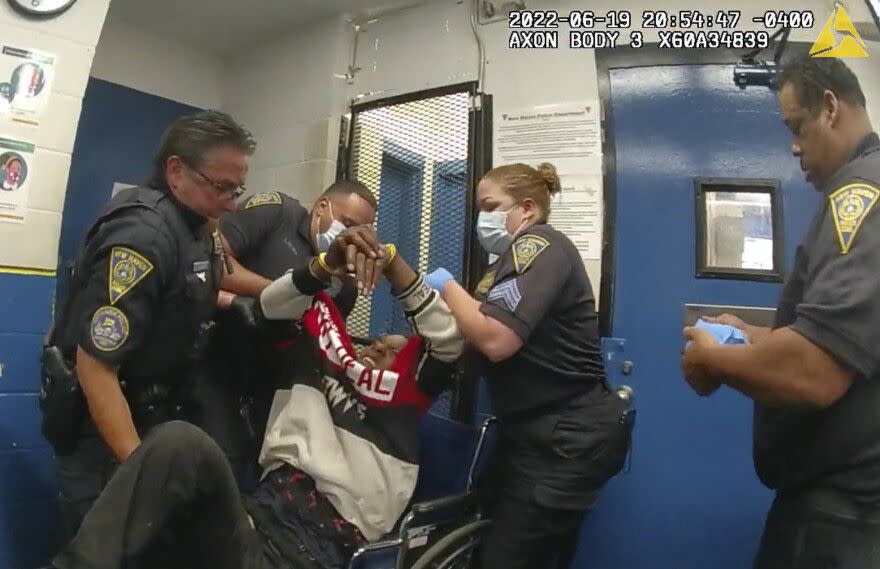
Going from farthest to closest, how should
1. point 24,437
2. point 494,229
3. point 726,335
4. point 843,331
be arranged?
point 24,437 < point 494,229 < point 726,335 < point 843,331

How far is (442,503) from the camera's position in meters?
1.43

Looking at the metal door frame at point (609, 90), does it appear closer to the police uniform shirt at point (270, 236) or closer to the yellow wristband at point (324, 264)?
the police uniform shirt at point (270, 236)

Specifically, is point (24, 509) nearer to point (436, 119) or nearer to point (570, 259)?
point (570, 259)

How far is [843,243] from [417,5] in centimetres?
218

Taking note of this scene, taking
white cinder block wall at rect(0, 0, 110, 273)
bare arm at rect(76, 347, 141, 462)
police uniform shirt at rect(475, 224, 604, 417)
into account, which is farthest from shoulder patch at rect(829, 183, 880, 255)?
white cinder block wall at rect(0, 0, 110, 273)

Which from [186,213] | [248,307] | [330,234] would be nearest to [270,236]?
[330,234]

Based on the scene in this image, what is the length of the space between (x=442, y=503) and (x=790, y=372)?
0.84 m

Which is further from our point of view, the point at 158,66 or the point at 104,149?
the point at 158,66

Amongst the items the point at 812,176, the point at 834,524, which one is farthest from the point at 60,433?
the point at 812,176

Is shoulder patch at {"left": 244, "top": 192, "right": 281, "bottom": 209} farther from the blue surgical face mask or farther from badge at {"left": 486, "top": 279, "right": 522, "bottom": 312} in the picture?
badge at {"left": 486, "top": 279, "right": 522, "bottom": 312}

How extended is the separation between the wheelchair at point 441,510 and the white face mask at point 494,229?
0.49 meters

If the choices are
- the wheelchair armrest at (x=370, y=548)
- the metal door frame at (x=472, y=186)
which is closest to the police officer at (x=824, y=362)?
the wheelchair armrest at (x=370, y=548)

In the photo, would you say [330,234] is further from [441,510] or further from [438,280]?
[441,510]

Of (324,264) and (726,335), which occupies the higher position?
(324,264)
